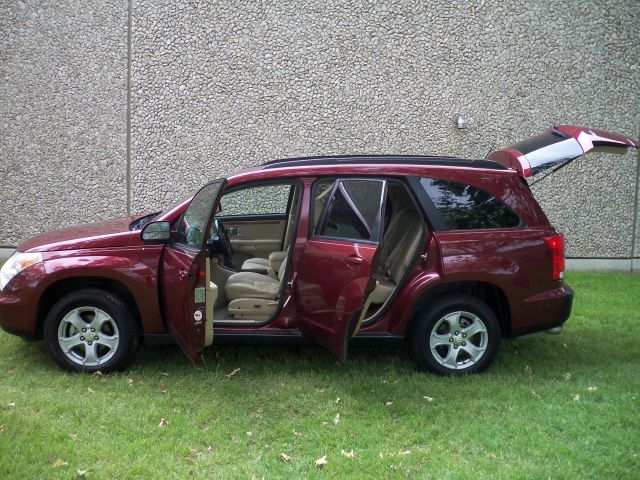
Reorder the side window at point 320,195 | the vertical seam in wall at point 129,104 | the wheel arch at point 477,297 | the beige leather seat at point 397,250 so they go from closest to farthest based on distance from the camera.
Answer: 1. the side window at point 320,195
2. the wheel arch at point 477,297
3. the beige leather seat at point 397,250
4. the vertical seam in wall at point 129,104

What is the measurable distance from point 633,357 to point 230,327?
359cm

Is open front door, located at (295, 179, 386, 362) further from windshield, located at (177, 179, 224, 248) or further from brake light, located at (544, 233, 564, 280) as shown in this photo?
brake light, located at (544, 233, 564, 280)

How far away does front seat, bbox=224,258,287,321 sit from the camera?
15.9ft

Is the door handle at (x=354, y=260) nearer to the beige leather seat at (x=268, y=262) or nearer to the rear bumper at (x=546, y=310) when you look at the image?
the beige leather seat at (x=268, y=262)

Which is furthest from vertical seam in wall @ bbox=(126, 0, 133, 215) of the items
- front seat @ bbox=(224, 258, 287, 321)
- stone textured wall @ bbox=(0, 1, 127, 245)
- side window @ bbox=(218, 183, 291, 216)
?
front seat @ bbox=(224, 258, 287, 321)

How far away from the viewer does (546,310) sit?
4.84 metres

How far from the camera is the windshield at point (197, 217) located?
4461 mm

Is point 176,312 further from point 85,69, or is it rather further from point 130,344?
point 85,69

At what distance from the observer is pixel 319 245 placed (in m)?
4.50

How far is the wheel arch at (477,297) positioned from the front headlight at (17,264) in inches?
112

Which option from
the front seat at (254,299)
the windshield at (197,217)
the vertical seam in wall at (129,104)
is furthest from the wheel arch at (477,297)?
the vertical seam in wall at (129,104)

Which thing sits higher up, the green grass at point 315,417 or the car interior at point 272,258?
the car interior at point 272,258

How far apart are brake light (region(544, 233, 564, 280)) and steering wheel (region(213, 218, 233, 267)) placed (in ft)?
8.83

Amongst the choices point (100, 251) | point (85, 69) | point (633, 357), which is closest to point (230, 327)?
point (100, 251)
